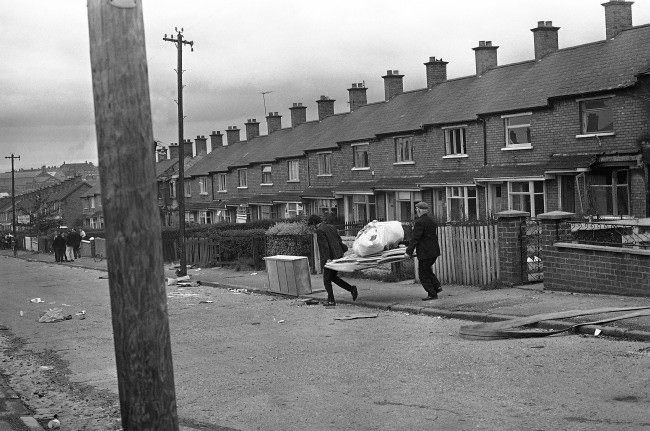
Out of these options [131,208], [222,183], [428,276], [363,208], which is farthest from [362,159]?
[131,208]

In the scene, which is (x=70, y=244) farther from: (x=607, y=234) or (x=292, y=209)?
(x=607, y=234)

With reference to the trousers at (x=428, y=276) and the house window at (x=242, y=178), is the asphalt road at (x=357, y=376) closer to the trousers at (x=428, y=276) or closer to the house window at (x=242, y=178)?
the trousers at (x=428, y=276)

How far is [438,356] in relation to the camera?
10.1m

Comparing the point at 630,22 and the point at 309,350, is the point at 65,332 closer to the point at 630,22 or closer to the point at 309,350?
the point at 309,350

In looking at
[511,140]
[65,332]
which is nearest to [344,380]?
[65,332]

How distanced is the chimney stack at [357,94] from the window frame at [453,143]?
15.2 m

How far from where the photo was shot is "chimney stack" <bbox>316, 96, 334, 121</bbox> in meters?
57.8

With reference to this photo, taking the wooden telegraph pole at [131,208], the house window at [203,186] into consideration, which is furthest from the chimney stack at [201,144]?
the wooden telegraph pole at [131,208]

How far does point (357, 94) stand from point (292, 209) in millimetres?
8332

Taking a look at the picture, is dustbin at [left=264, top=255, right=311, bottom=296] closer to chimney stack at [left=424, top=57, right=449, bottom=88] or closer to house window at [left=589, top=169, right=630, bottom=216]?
house window at [left=589, top=169, right=630, bottom=216]

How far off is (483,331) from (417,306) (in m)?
3.67

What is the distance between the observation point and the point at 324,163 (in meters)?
50.8

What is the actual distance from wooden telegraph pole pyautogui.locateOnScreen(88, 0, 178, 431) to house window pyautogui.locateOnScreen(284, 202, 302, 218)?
47.4 meters

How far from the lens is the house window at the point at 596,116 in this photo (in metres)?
29.8
